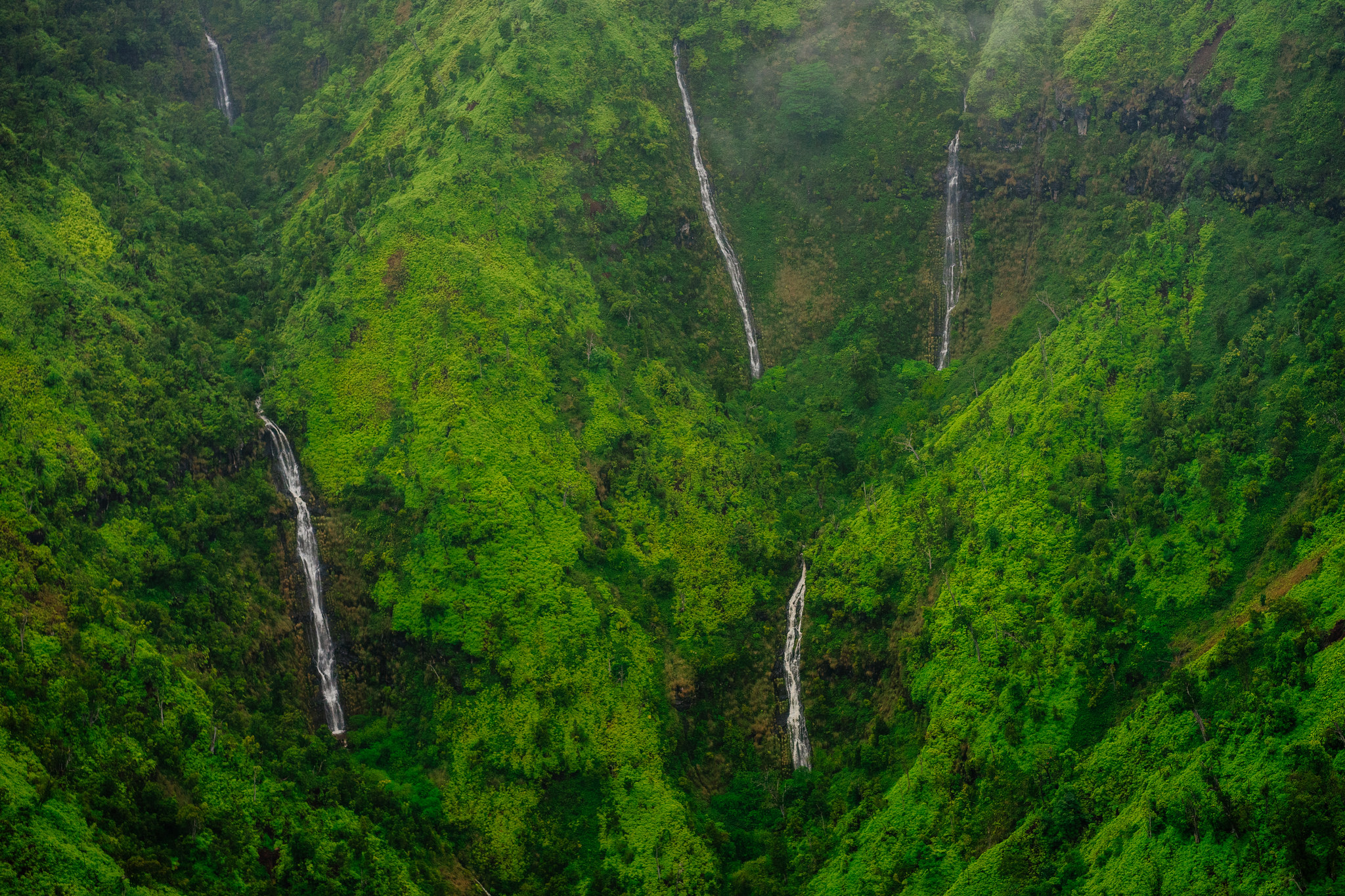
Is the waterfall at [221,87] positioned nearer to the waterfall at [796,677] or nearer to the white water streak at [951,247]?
the white water streak at [951,247]

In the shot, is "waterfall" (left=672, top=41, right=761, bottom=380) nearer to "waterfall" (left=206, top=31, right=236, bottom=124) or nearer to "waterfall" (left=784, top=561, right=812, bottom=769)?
"waterfall" (left=784, top=561, right=812, bottom=769)

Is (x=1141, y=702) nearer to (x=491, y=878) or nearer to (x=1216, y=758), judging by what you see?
(x=1216, y=758)

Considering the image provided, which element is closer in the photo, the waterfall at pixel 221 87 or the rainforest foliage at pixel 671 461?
the rainforest foliage at pixel 671 461

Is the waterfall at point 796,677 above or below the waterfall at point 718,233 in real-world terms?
below

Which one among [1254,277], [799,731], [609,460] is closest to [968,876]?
[799,731]

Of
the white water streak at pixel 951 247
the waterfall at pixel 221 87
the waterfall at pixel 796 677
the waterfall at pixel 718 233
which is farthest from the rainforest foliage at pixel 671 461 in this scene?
the waterfall at pixel 221 87

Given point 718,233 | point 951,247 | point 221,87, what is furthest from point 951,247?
point 221,87
